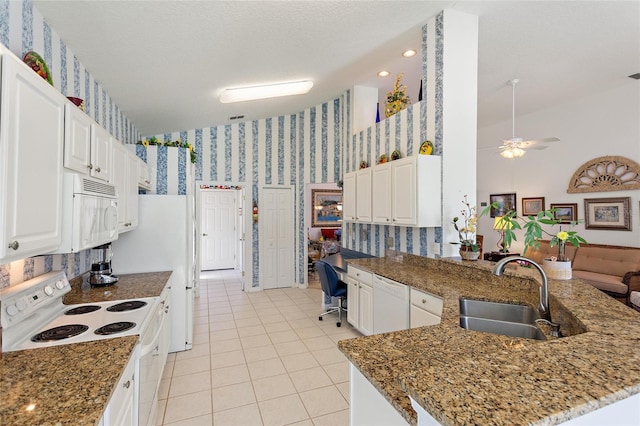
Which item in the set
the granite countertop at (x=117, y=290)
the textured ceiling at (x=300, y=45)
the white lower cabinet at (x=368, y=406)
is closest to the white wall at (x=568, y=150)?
the textured ceiling at (x=300, y=45)

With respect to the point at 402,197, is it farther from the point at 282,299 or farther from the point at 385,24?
the point at 282,299

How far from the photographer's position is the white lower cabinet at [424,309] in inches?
90.9

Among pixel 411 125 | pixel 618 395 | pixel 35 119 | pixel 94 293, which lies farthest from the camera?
pixel 411 125

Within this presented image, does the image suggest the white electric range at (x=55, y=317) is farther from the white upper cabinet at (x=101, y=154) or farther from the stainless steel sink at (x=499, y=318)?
the stainless steel sink at (x=499, y=318)

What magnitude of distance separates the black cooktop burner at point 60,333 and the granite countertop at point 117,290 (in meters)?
0.53

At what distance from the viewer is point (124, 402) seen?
1.38m

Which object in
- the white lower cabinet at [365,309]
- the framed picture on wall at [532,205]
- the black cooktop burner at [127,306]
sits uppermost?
the framed picture on wall at [532,205]

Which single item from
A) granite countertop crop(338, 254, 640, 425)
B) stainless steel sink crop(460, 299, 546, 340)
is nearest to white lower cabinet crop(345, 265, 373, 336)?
stainless steel sink crop(460, 299, 546, 340)

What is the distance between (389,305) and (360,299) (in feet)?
2.13

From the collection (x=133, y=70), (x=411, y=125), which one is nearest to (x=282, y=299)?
(x=411, y=125)

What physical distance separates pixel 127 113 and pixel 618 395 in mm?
4910

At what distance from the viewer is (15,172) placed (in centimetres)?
108

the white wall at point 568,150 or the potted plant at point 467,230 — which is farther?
the white wall at point 568,150

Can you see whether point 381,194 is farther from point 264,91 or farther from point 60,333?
point 60,333
